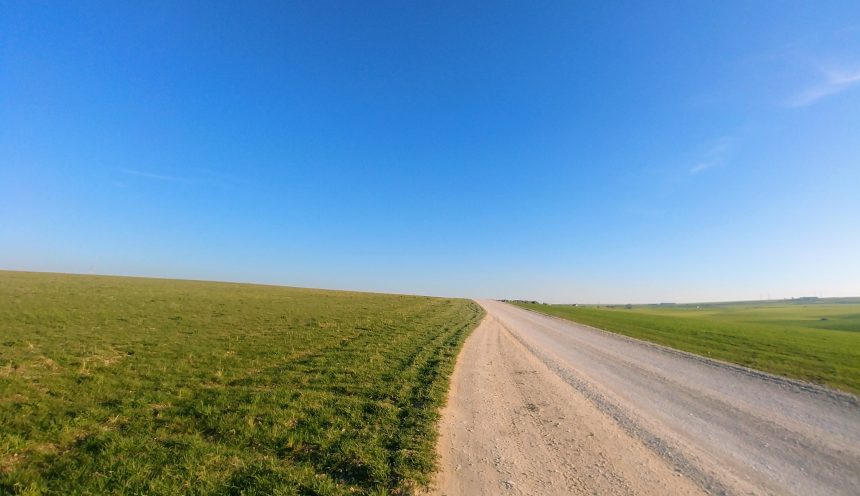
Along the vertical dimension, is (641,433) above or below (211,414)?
above

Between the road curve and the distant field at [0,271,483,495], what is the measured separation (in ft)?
3.87

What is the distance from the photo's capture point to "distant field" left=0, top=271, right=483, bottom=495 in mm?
6133

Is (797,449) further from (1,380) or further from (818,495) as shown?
(1,380)

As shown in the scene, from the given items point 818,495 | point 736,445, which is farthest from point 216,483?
point 736,445

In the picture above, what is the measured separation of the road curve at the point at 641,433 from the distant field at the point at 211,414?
1178 millimetres

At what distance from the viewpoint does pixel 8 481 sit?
228 inches

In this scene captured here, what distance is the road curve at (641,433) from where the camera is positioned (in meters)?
6.53

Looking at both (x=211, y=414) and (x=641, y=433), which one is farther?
(x=211, y=414)

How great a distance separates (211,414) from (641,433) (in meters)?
10.4

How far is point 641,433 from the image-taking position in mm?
8789

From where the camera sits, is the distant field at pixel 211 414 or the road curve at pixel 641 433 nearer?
the distant field at pixel 211 414

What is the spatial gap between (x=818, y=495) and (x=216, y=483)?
1018 centimetres

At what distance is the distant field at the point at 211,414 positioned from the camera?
20.1ft

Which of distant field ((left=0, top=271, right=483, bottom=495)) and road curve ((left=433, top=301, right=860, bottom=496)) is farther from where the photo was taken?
road curve ((left=433, top=301, right=860, bottom=496))
